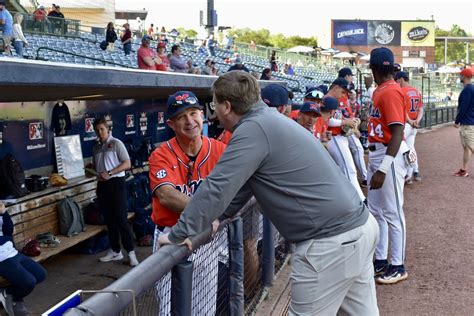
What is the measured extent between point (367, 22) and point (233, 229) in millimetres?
78074

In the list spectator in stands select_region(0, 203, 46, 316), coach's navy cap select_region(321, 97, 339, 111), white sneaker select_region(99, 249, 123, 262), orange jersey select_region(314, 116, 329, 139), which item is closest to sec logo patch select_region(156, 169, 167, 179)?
spectator in stands select_region(0, 203, 46, 316)

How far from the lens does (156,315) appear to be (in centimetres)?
273

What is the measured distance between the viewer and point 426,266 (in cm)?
607

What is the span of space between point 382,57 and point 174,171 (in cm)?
238

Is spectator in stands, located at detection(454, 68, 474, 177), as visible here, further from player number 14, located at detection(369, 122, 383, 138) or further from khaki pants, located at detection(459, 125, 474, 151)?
player number 14, located at detection(369, 122, 383, 138)

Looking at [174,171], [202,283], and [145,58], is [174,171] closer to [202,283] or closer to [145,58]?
[202,283]

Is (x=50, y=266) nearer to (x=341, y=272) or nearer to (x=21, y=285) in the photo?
(x=21, y=285)

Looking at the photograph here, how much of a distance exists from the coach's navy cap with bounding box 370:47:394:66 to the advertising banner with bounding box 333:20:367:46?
247ft

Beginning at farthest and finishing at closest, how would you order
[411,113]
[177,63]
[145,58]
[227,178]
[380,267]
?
[177,63]
[145,58]
[411,113]
[380,267]
[227,178]

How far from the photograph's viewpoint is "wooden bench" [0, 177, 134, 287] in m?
6.59

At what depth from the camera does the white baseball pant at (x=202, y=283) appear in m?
2.74

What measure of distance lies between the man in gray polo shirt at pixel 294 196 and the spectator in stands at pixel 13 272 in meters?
2.67

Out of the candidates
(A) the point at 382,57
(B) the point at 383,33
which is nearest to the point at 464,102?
(A) the point at 382,57

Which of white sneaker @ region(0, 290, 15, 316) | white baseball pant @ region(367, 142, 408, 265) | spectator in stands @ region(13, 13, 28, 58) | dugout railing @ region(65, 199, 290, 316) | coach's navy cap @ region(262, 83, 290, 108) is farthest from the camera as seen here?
spectator in stands @ region(13, 13, 28, 58)
